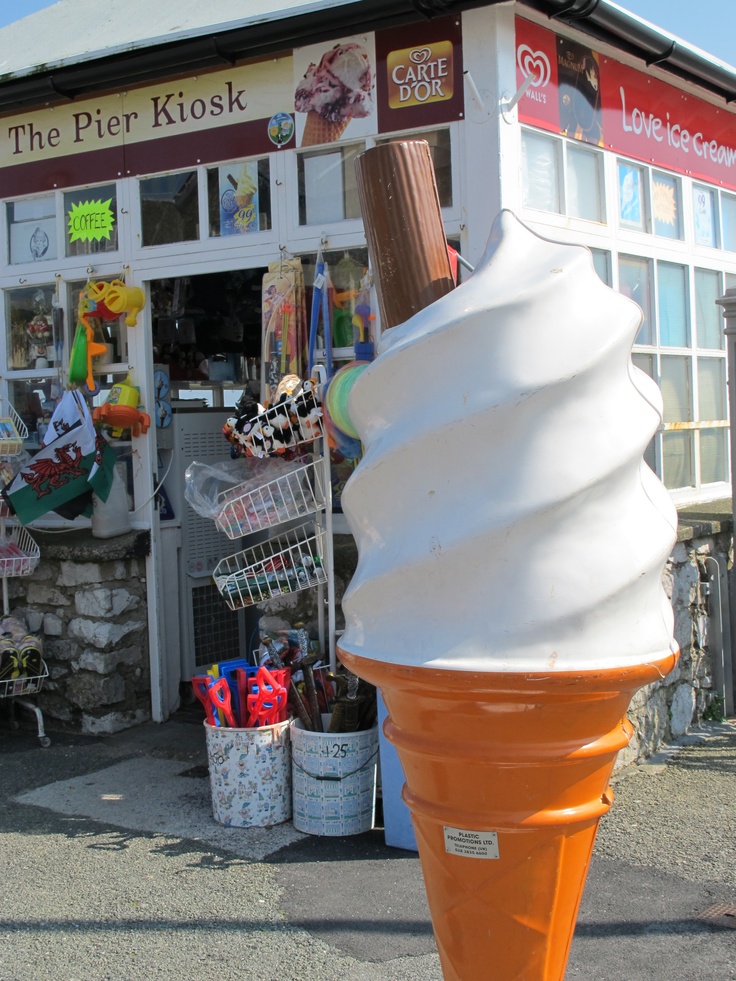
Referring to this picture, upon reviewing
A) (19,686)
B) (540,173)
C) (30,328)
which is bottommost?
(19,686)

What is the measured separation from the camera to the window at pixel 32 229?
262 inches

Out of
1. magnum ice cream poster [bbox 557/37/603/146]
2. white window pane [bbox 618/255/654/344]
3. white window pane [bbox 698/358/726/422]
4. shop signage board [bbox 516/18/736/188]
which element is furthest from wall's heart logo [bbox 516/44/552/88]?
white window pane [bbox 698/358/726/422]

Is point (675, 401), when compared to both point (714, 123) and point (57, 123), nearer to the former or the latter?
point (714, 123)

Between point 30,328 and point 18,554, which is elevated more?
point 30,328

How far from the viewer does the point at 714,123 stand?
7070 millimetres

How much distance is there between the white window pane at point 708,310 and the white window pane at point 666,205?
425 millimetres

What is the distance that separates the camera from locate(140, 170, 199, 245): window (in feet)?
19.9

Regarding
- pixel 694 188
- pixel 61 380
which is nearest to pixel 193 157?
pixel 61 380

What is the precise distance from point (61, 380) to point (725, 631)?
4.44 meters

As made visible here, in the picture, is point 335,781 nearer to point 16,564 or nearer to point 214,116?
point 16,564

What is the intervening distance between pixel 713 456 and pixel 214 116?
3.96 m

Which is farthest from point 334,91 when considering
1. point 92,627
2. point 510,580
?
point 510,580

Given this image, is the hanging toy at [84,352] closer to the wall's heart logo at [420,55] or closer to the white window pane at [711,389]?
the wall's heart logo at [420,55]

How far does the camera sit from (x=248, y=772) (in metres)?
4.86
